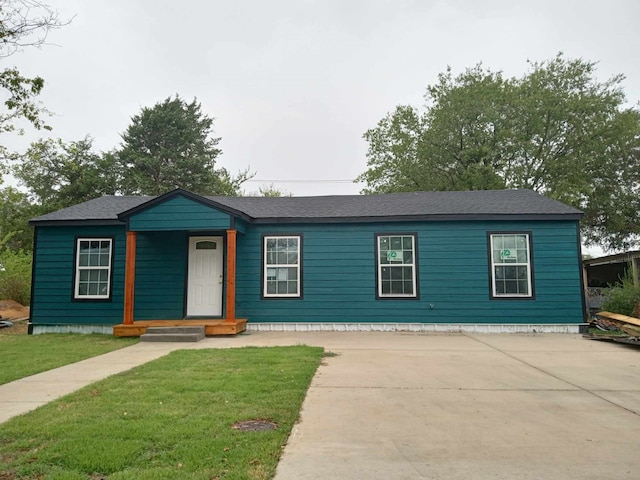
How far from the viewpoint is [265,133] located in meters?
29.4

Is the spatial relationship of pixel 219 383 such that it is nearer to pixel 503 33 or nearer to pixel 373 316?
pixel 373 316

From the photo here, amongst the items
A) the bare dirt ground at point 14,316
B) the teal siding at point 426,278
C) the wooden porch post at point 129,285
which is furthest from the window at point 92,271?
the teal siding at point 426,278

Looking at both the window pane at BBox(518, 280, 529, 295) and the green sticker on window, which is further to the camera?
the green sticker on window

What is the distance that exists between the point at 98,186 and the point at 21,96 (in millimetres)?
23728

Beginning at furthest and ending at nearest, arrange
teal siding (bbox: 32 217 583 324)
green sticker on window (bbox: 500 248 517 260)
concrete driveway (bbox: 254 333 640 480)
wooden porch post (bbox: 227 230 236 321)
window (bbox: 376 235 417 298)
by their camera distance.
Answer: window (bbox: 376 235 417 298) → green sticker on window (bbox: 500 248 517 260) → teal siding (bbox: 32 217 583 324) → wooden porch post (bbox: 227 230 236 321) → concrete driveway (bbox: 254 333 640 480)

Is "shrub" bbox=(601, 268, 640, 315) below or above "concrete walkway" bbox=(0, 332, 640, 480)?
above

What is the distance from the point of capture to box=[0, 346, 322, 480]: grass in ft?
8.41

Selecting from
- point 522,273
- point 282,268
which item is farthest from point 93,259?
point 522,273

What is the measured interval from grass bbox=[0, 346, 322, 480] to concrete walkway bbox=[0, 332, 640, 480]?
26 cm

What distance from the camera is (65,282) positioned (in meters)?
10.1

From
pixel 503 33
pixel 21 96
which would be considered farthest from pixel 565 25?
pixel 21 96

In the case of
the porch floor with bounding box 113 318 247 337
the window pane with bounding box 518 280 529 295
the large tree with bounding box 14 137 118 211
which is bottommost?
the porch floor with bounding box 113 318 247 337

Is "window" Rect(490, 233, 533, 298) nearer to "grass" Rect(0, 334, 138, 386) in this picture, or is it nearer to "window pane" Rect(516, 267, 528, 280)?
"window pane" Rect(516, 267, 528, 280)

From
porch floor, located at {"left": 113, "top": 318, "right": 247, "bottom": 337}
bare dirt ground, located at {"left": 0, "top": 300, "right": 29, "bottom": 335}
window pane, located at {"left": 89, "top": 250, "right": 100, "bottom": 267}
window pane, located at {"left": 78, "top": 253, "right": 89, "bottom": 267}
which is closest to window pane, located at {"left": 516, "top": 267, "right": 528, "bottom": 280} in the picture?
porch floor, located at {"left": 113, "top": 318, "right": 247, "bottom": 337}
